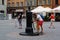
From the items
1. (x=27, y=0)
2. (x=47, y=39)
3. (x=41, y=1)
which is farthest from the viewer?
(x=27, y=0)

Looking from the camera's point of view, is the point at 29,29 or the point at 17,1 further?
the point at 17,1

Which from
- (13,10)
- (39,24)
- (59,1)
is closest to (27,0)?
(13,10)

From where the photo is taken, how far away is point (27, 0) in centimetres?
8619

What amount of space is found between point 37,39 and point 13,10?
3034 inches

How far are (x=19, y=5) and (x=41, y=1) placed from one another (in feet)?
38.1

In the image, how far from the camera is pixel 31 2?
84875mm

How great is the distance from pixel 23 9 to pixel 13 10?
212 inches

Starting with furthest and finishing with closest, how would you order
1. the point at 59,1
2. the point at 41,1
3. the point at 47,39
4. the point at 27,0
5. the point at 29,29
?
the point at 27,0 → the point at 41,1 → the point at 59,1 → the point at 29,29 → the point at 47,39

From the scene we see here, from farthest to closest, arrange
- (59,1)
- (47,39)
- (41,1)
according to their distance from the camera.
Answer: (41,1) < (59,1) < (47,39)

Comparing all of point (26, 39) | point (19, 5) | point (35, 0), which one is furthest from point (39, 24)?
point (19, 5)

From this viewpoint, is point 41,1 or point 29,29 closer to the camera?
point 29,29

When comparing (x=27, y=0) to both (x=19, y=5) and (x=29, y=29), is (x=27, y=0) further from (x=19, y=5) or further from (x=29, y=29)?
(x=29, y=29)

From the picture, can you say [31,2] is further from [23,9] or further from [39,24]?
[39,24]

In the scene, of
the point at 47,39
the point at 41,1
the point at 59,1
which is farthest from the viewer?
the point at 41,1
